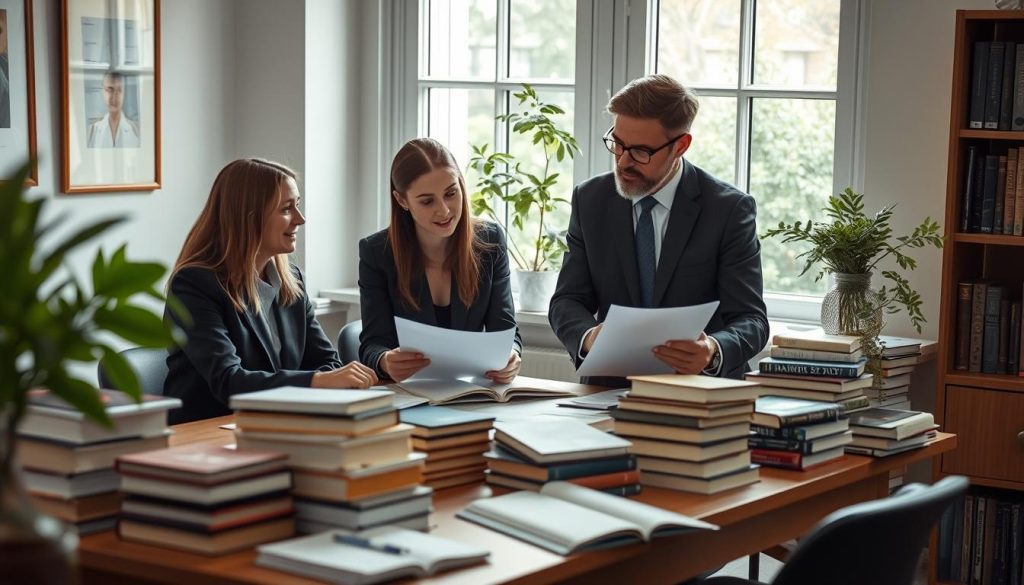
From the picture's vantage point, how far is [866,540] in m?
1.87

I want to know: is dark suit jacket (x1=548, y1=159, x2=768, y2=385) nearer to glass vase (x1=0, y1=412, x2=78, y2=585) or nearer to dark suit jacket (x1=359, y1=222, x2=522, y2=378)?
dark suit jacket (x1=359, y1=222, x2=522, y2=378)

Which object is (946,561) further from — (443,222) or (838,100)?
(443,222)

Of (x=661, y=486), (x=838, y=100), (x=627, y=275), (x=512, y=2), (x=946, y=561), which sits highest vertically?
(x=512, y=2)

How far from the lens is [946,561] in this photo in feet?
12.9

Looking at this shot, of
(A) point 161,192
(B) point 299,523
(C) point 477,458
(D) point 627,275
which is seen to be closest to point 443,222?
(D) point 627,275

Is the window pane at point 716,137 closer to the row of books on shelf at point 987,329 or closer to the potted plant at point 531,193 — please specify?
the potted plant at point 531,193

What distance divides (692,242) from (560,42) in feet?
6.05

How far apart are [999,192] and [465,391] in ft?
6.22

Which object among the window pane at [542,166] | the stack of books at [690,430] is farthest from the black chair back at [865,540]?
the window pane at [542,166]

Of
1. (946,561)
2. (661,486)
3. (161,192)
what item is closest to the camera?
(661,486)

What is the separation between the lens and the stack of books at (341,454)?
1.85 metres

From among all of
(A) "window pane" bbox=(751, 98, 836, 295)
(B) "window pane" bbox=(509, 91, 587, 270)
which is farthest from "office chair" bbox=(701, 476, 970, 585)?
(B) "window pane" bbox=(509, 91, 587, 270)

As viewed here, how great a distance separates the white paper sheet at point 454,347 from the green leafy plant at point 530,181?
5.69ft

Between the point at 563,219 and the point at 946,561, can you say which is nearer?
the point at 946,561
